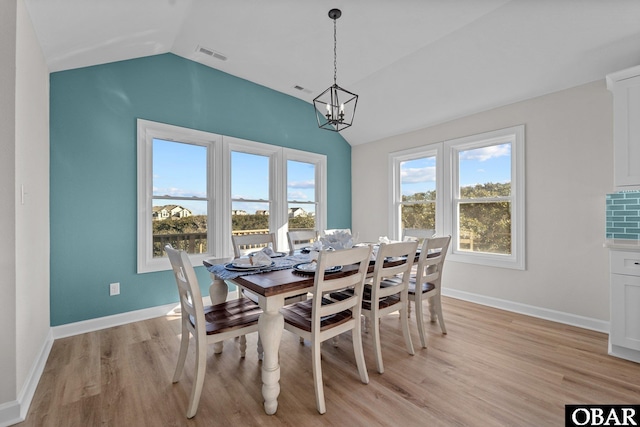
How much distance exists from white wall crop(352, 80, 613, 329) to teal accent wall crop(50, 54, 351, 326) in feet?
12.3

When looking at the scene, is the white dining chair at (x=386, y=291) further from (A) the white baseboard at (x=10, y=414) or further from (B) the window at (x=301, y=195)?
(B) the window at (x=301, y=195)

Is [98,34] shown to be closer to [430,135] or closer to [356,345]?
[356,345]

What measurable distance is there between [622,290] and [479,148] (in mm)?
2167

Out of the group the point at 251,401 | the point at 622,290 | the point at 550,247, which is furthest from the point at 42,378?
the point at 550,247

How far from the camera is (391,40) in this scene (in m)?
3.11

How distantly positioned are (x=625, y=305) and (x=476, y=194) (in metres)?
1.89

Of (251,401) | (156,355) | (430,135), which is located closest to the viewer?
(251,401)

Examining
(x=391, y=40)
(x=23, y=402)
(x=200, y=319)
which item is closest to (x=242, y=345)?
(x=200, y=319)

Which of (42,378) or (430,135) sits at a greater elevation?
(430,135)

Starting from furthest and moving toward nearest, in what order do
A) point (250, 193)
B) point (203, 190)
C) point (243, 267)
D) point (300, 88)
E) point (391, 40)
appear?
point (300, 88)
point (250, 193)
point (203, 190)
point (391, 40)
point (243, 267)

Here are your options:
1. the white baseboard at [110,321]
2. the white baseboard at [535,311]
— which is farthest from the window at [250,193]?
the white baseboard at [535,311]

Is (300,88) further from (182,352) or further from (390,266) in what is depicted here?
(182,352)

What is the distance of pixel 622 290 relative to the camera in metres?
2.29

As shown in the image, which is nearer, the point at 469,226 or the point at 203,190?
the point at 203,190
